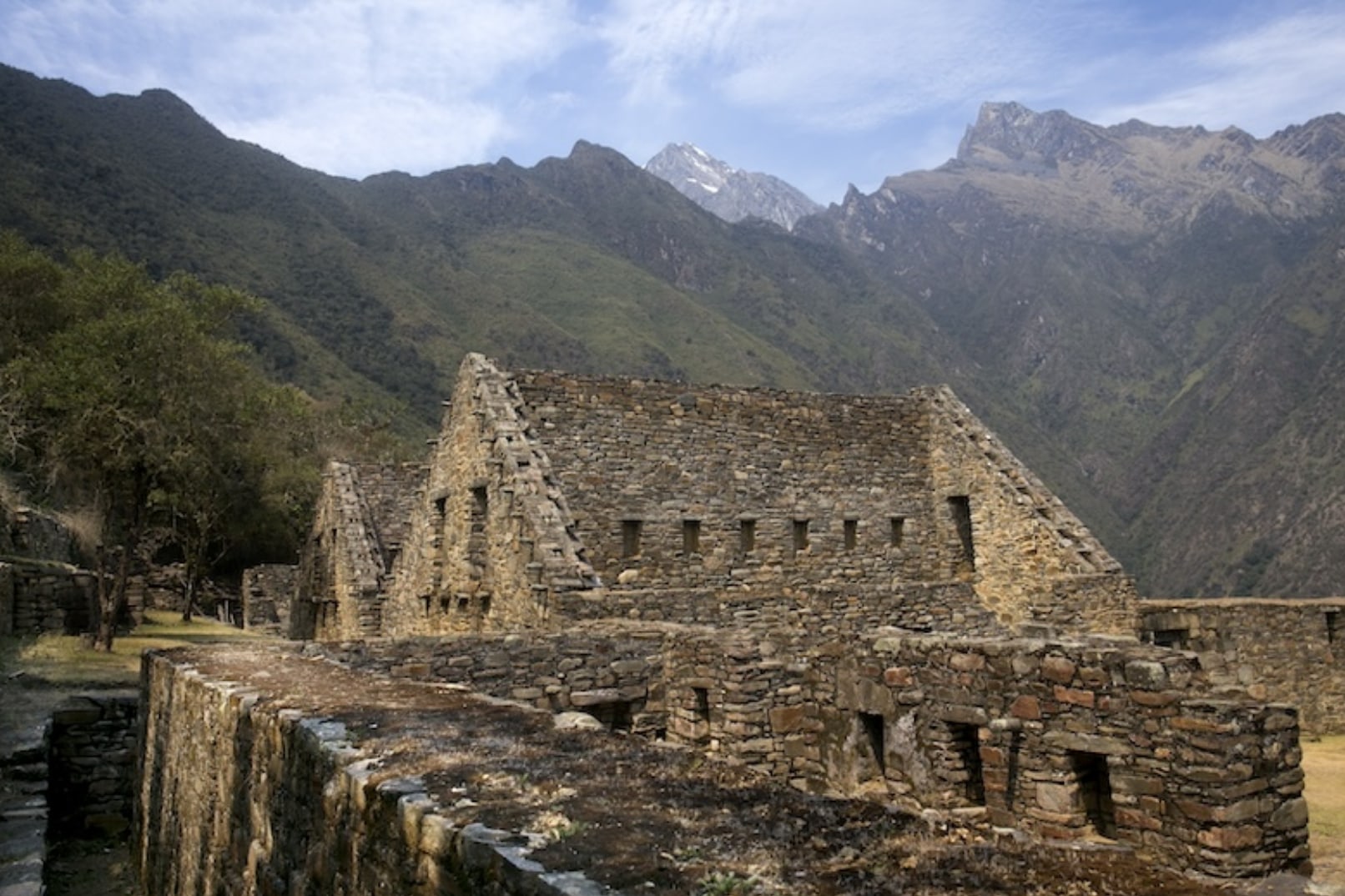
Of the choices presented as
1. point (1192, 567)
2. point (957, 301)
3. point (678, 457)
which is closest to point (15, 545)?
point (678, 457)

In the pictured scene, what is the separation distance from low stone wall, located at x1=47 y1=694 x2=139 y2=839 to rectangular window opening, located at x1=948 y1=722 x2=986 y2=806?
29.2ft

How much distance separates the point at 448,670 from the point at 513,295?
94.1 m

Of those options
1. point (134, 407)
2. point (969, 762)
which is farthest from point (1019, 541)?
point (134, 407)

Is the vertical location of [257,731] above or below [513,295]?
below

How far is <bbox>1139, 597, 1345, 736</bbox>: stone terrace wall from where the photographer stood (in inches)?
632

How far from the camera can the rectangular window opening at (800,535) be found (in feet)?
57.0

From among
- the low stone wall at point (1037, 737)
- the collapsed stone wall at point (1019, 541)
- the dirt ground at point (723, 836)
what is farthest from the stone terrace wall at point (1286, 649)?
the dirt ground at point (723, 836)

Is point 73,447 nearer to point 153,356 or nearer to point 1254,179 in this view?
point 153,356

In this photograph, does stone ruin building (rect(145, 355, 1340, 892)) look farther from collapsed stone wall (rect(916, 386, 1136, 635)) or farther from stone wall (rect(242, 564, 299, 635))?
stone wall (rect(242, 564, 299, 635))

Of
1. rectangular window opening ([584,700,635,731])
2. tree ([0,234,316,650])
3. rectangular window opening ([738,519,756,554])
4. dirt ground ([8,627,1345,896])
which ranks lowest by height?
rectangular window opening ([584,700,635,731])

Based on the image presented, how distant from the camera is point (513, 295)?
330 feet

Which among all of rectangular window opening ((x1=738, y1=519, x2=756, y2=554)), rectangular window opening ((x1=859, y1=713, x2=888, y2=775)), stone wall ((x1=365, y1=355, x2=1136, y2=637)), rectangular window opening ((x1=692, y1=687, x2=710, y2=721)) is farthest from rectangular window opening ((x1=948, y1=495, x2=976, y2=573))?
rectangular window opening ((x1=859, y1=713, x2=888, y2=775))

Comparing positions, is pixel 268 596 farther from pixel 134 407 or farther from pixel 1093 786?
pixel 1093 786

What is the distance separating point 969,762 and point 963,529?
13505mm
